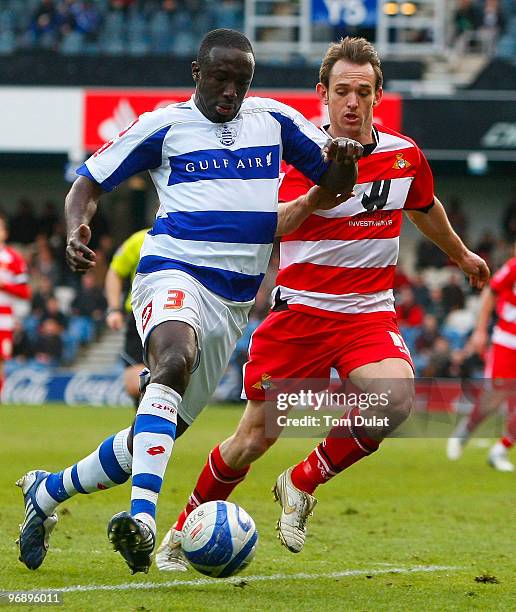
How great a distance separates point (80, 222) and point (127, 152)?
398 millimetres

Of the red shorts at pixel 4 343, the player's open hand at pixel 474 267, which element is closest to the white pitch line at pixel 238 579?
the player's open hand at pixel 474 267

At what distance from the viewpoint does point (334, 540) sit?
6965mm

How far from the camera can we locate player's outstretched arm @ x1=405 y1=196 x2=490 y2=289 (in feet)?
21.3

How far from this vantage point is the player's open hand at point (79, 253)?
16.7 ft

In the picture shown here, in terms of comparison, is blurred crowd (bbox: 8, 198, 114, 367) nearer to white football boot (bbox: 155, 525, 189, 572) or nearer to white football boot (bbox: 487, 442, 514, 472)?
white football boot (bbox: 487, 442, 514, 472)

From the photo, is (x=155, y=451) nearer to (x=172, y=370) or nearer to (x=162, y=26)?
(x=172, y=370)

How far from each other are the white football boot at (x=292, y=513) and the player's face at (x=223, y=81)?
5.81ft

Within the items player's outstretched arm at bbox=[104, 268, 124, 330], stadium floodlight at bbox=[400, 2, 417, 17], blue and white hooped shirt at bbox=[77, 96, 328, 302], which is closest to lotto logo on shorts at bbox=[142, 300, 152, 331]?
blue and white hooped shirt at bbox=[77, 96, 328, 302]

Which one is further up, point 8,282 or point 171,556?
point 171,556

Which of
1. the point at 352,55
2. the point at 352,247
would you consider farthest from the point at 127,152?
the point at 352,55

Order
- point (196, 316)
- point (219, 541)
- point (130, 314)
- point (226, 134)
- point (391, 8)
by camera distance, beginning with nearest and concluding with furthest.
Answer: point (219, 541) → point (196, 316) → point (226, 134) → point (130, 314) → point (391, 8)

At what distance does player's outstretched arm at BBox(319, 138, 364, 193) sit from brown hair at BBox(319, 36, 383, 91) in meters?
0.73

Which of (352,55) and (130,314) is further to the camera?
(130,314)

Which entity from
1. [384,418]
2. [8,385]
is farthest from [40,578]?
[8,385]
